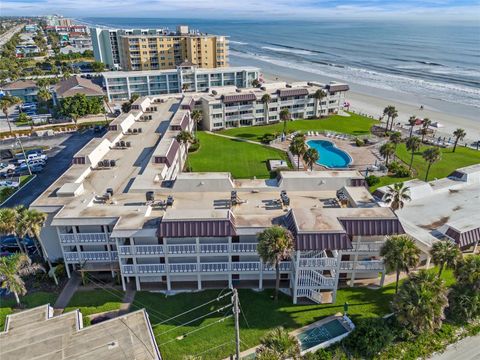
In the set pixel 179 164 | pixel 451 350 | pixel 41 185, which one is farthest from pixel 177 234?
pixel 41 185

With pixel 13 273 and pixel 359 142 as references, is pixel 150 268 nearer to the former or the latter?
pixel 13 273

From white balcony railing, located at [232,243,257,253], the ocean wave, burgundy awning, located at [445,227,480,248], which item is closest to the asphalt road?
white balcony railing, located at [232,243,257,253]

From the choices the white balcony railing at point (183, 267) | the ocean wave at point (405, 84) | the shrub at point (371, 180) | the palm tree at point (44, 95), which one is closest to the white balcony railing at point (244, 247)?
the white balcony railing at point (183, 267)

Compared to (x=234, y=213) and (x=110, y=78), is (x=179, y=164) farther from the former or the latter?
(x=110, y=78)

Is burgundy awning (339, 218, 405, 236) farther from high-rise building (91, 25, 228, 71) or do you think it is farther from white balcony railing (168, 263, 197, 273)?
high-rise building (91, 25, 228, 71)

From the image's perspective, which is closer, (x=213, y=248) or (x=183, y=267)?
(x=213, y=248)

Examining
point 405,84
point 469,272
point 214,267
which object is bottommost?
point 405,84

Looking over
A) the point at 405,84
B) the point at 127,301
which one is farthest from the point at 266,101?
the point at 405,84
